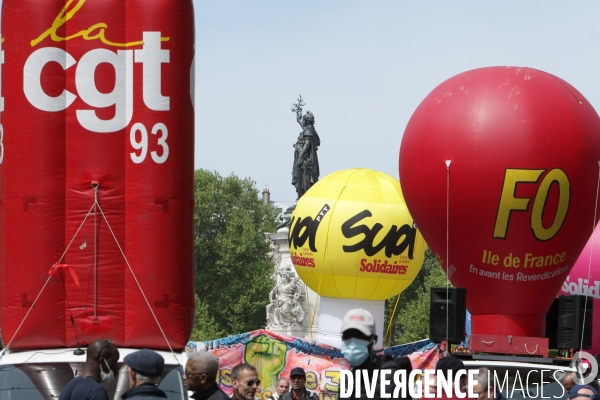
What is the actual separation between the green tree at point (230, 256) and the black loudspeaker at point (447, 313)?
145ft

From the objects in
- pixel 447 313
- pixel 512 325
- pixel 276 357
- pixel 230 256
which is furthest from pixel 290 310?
pixel 230 256

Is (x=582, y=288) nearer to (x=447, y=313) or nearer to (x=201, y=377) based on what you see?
(x=447, y=313)

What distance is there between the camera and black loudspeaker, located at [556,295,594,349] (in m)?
16.5

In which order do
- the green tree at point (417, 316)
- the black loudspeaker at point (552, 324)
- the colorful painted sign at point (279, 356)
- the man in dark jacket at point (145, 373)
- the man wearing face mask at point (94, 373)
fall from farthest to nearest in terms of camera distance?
1. the green tree at point (417, 316)
2. the colorful painted sign at point (279, 356)
3. the black loudspeaker at point (552, 324)
4. the man wearing face mask at point (94, 373)
5. the man in dark jacket at point (145, 373)

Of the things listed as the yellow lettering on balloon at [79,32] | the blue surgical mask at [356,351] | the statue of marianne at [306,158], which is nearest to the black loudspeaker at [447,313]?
the yellow lettering on balloon at [79,32]

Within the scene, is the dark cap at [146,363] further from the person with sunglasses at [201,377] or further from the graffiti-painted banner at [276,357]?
the graffiti-painted banner at [276,357]

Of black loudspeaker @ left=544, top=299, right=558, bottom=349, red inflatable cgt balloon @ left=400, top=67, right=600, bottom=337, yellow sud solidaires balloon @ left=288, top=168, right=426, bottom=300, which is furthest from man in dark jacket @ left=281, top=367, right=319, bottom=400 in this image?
yellow sud solidaires balloon @ left=288, top=168, right=426, bottom=300

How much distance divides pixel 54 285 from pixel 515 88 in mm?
7129

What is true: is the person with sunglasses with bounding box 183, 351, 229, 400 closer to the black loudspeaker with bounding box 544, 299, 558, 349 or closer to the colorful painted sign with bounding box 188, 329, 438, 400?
the black loudspeaker with bounding box 544, 299, 558, 349

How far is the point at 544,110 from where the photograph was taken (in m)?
16.3

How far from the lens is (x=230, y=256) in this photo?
67312 millimetres

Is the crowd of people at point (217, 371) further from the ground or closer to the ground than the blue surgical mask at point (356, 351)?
closer to the ground

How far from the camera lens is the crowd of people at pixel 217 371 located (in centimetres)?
688

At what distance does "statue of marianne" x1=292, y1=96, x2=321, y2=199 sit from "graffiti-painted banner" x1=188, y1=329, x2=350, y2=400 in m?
21.5
